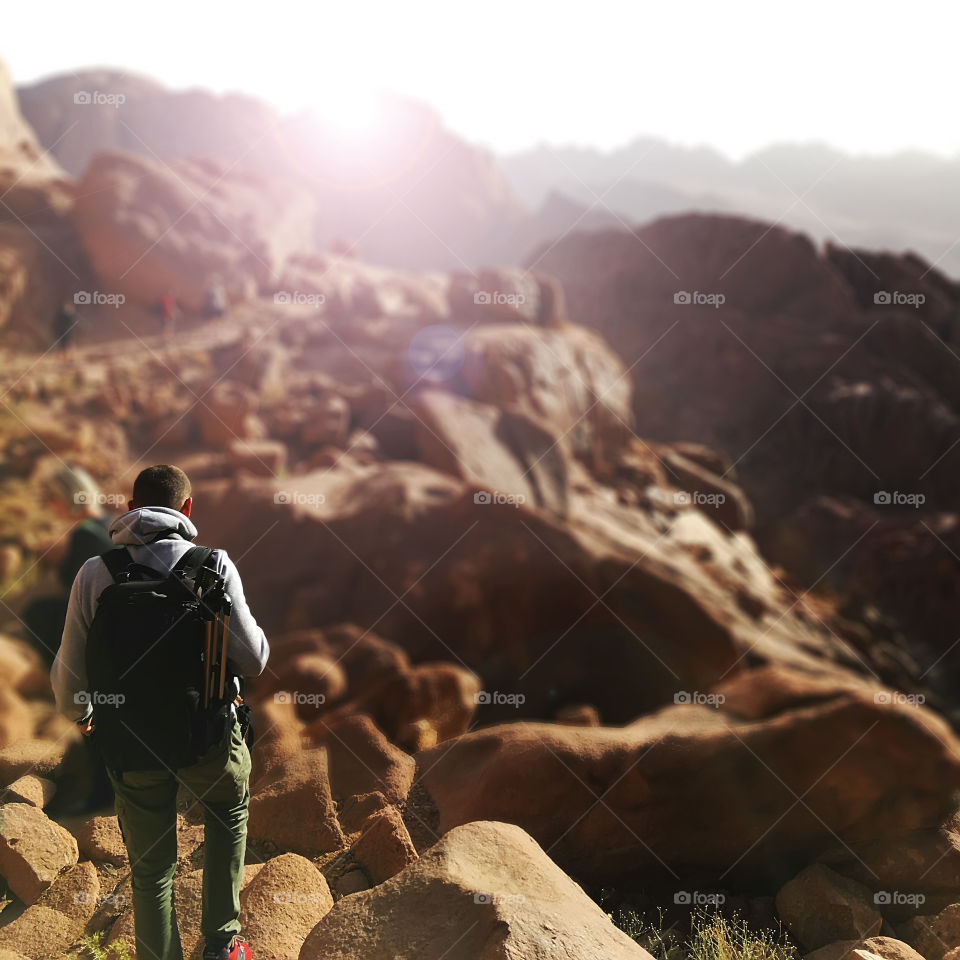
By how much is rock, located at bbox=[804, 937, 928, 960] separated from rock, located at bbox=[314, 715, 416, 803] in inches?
88.8

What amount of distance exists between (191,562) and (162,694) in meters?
0.45

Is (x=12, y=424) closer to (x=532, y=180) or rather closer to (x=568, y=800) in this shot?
(x=568, y=800)

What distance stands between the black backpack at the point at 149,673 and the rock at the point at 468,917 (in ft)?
3.12

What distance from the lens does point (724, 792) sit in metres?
4.09

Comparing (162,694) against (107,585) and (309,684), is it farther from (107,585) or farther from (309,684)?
(309,684)

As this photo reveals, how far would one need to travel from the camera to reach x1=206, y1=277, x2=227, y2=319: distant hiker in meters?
18.7

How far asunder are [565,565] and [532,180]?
358ft

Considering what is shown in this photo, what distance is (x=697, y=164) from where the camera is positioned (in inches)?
4461

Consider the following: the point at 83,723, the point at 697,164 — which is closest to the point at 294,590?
the point at 83,723

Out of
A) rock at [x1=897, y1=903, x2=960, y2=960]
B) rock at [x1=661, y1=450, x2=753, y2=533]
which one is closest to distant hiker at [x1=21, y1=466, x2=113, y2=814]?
rock at [x1=897, y1=903, x2=960, y2=960]

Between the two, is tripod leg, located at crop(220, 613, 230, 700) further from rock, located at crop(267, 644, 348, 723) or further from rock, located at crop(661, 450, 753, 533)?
rock, located at crop(661, 450, 753, 533)

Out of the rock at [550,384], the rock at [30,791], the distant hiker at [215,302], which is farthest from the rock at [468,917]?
the distant hiker at [215,302]

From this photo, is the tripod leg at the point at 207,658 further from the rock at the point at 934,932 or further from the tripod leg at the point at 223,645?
the rock at the point at 934,932

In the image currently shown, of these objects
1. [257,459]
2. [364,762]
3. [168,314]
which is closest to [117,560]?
[364,762]
